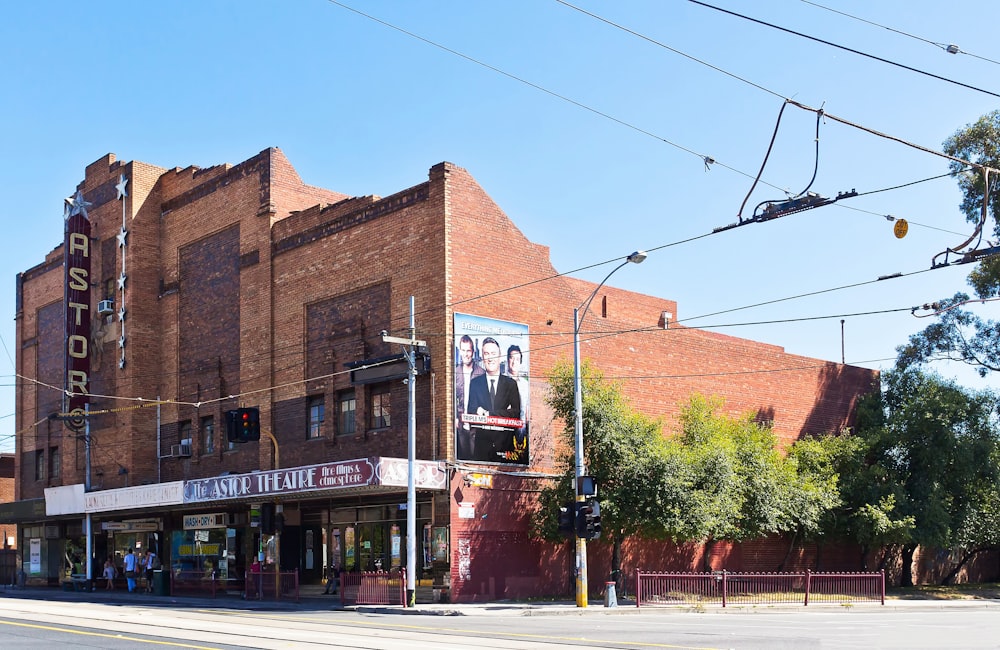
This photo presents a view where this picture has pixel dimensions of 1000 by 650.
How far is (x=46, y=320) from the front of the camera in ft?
169

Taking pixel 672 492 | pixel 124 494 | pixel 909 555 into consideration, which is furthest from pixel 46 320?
pixel 909 555

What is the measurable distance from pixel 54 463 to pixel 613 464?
29.4 metres

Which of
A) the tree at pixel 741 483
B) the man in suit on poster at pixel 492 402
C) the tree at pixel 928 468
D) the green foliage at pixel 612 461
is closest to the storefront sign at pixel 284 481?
the man in suit on poster at pixel 492 402

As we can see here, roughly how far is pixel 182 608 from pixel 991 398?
3065cm

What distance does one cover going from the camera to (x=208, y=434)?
41.5 metres

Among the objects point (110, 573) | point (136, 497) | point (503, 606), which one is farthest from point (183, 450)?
point (503, 606)

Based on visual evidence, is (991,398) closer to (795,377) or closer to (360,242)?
(795,377)

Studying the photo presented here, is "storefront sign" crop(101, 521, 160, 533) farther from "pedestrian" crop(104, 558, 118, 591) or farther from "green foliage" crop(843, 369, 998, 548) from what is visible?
"green foliage" crop(843, 369, 998, 548)

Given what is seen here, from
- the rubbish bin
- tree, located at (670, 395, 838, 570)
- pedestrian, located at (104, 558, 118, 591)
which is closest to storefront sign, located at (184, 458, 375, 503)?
the rubbish bin

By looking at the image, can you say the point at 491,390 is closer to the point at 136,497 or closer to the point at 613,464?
the point at 613,464

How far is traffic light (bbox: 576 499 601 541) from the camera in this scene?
28.3m

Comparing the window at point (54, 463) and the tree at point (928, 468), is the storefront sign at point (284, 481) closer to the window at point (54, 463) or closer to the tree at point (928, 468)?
the window at point (54, 463)

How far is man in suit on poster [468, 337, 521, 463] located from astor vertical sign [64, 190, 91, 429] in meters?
20.3

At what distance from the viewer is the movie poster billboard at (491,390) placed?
31.9 m
